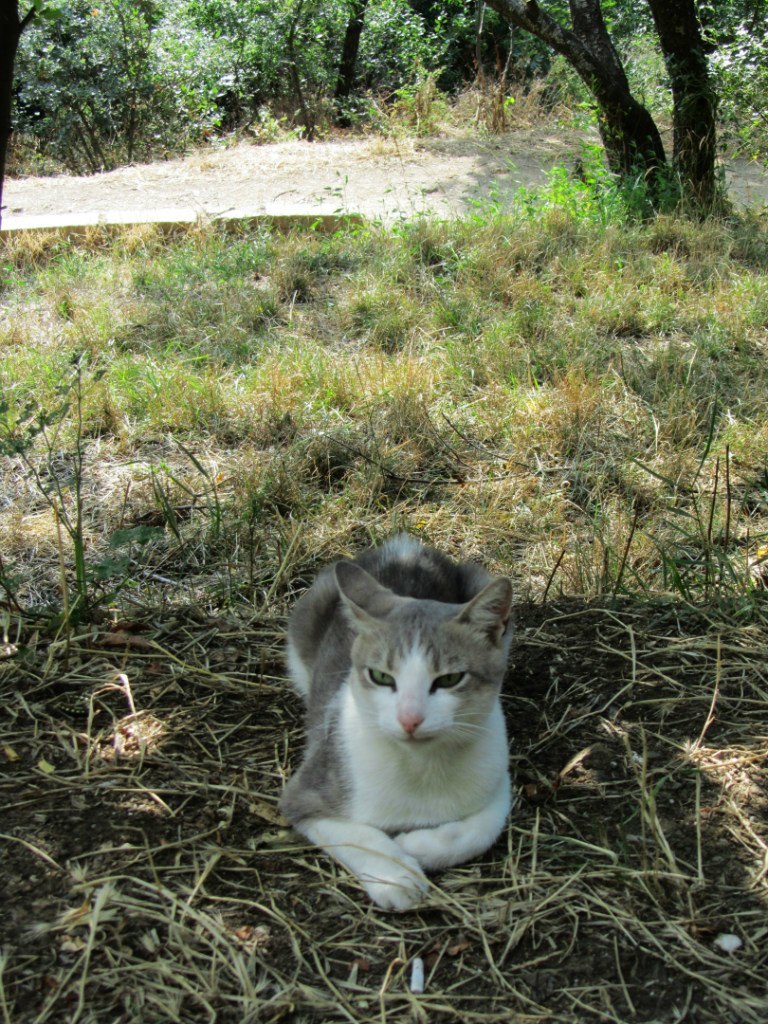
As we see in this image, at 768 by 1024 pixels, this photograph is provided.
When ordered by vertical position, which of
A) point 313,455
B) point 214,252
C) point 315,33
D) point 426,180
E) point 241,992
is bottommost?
point 241,992

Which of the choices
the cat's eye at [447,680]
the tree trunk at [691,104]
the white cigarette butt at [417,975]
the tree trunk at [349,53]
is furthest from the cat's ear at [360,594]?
the tree trunk at [349,53]

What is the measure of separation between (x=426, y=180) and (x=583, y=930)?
7.97 meters

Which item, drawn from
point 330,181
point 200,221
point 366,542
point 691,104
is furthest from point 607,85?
point 366,542

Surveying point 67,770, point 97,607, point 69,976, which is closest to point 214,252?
point 97,607

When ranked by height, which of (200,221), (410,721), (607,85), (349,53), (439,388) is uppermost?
(349,53)

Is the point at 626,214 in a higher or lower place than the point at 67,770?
higher

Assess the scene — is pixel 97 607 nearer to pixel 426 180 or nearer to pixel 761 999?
pixel 761 999

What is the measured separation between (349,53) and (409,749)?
14401mm

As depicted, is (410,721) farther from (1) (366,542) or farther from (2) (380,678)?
(1) (366,542)

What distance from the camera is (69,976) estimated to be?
6.66 ft

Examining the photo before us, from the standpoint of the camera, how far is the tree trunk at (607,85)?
25.5 feet

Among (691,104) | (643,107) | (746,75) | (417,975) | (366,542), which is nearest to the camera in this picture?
(417,975)

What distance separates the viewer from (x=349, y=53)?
48.3ft

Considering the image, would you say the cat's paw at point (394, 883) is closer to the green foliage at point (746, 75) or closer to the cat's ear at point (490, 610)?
the cat's ear at point (490, 610)
